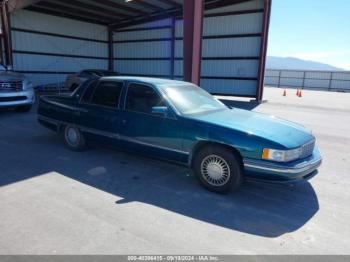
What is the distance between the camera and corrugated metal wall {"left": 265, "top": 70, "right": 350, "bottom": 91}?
114ft

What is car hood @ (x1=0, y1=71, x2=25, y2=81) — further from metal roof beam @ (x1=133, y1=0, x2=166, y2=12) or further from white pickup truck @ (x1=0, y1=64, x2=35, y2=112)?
metal roof beam @ (x1=133, y1=0, x2=166, y2=12)

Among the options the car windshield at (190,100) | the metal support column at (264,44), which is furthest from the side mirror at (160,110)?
the metal support column at (264,44)

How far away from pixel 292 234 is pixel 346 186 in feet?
6.53

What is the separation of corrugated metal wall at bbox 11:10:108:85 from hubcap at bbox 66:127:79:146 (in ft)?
42.3

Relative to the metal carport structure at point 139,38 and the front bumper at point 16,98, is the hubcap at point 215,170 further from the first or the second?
the metal carport structure at point 139,38

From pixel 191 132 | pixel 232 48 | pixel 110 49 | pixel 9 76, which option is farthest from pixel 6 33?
pixel 191 132

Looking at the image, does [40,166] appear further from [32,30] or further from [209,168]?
[32,30]

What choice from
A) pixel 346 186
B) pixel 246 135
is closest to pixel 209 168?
pixel 246 135

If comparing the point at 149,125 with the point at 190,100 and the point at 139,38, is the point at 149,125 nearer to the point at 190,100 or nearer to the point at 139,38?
the point at 190,100

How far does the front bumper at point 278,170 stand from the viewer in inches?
146

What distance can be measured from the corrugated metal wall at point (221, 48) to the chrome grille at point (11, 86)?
1075 cm

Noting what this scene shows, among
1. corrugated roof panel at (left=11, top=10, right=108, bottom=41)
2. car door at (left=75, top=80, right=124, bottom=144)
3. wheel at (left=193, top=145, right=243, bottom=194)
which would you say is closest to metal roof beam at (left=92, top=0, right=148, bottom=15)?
corrugated roof panel at (left=11, top=10, right=108, bottom=41)

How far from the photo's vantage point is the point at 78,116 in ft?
18.7

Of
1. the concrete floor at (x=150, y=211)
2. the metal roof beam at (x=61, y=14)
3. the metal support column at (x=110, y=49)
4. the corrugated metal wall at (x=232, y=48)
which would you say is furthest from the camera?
the metal support column at (x=110, y=49)
